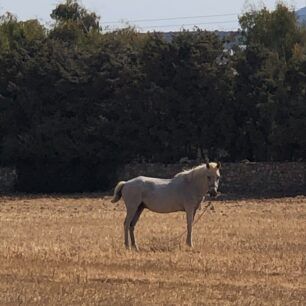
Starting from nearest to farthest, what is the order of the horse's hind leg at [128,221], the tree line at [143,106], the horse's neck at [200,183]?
the horse's hind leg at [128,221], the horse's neck at [200,183], the tree line at [143,106]

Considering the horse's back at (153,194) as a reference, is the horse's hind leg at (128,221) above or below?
below

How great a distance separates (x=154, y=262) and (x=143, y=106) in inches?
1226

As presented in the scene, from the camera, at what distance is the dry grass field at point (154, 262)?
12797 millimetres

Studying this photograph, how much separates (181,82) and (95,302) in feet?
116

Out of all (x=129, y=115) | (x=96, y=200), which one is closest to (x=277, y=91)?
(x=129, y=115)

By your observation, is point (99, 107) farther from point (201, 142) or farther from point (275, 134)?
point (275, 134)

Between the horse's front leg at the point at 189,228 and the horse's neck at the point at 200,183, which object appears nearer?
the horse's front leg at the point at 189,228

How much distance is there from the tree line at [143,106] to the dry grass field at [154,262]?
60.9 ft

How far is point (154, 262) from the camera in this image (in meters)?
16.4

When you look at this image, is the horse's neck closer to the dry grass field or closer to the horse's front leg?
the horse's front leg

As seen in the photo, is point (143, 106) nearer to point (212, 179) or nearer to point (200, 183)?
point (200, 183)

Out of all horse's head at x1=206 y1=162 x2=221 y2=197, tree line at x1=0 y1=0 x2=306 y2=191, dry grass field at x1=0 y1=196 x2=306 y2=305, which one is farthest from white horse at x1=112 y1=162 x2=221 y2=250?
tree line at x1=0 y1=0 x2=306 y2=191

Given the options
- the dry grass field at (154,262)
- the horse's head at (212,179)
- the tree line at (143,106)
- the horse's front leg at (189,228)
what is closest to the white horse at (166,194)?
the horse's front leg at (189,228)

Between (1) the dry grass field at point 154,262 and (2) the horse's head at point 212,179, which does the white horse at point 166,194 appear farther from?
(1) the dry grass field at point 154,262
